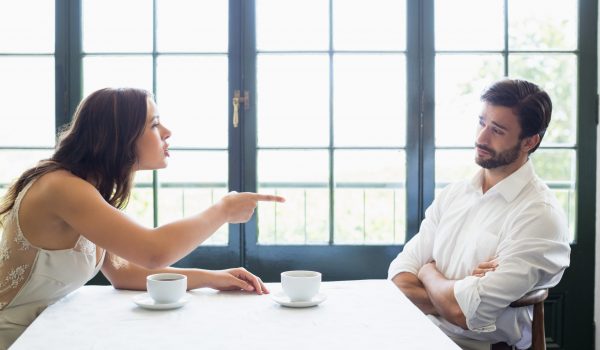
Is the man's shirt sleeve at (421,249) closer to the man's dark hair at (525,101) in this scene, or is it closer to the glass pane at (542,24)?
the man's dark hair at (525,101)

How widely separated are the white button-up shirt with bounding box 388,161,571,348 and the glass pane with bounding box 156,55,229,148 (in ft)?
3.55

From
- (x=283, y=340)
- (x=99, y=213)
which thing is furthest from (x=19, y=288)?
(x=283, y=340)

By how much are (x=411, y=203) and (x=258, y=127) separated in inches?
30.5

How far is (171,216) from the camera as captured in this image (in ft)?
9.91

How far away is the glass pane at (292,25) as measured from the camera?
2926 mm

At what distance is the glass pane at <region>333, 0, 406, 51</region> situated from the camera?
293cm

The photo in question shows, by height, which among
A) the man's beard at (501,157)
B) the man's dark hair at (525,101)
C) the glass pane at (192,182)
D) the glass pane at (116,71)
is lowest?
the glass pane at (192,182)

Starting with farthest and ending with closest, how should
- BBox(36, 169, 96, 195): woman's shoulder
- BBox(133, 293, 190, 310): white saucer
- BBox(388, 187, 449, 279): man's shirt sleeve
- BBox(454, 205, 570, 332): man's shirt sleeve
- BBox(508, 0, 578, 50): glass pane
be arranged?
BBox(508, 0, 578, 50): glass pane → BBox(388, 187, 449, 279): man's shirt sleeve → BBox(454, 205, 570, 332): man's shirt sleeve → BBox(36, 169, 96, 195): woman's shoulder → BBox(133, 293, 190, 310): white saucer

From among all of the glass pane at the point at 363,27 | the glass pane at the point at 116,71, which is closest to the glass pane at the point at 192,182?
the glass pane at the point at 116,71

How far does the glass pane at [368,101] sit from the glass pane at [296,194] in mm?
178

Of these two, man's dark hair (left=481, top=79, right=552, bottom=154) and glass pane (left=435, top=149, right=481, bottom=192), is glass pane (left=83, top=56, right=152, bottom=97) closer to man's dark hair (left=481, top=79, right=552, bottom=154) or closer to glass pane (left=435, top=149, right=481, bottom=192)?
glass pane (left=435, top=149, right=481, bottom=192)

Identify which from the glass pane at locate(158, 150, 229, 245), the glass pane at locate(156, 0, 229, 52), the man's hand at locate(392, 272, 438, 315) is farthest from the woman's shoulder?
the glass pane at locate(156, 0, 229, 52)

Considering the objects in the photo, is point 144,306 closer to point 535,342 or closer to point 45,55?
point 535,342

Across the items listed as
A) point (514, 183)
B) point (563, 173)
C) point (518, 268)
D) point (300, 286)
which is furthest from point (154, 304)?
point (563, 173)
